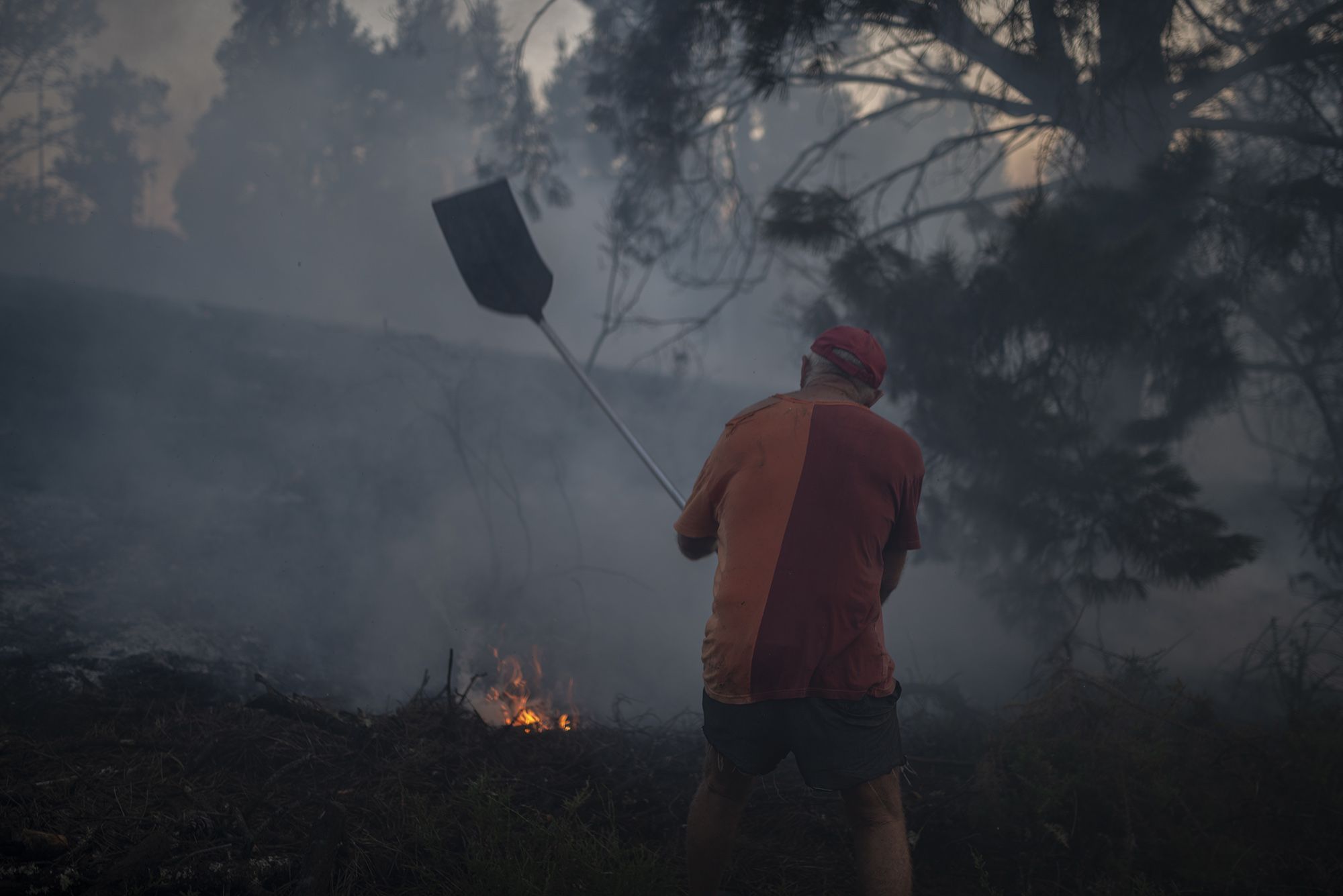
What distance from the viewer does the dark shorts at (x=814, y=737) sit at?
6.36ft

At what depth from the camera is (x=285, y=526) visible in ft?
18.0

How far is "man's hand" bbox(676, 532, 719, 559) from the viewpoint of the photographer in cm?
225

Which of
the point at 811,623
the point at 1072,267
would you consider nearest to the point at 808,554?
the point at 811,623

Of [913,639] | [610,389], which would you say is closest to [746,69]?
[913,639]

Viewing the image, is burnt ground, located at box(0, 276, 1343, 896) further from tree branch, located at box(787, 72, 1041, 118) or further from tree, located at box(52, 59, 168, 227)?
tree, located at box(52, 59, 168, 227)

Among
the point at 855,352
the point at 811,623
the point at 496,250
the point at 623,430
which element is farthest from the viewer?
the point at 496,250

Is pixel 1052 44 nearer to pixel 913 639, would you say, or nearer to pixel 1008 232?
pixel 1008 232

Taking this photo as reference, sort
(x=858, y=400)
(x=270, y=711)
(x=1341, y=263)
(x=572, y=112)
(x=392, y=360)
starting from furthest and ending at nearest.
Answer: (x=572, y=112) < (x=392, y=360) < (x=1341, y=263) < (x=270, y=711) < (x=858, y=400)

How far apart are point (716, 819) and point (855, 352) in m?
1.39

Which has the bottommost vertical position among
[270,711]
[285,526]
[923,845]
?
[923,845]

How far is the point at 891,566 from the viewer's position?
2.21 metres

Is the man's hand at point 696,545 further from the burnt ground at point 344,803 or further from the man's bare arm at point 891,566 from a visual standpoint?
the burnt ground at point 344,803

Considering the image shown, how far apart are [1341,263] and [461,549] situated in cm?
637

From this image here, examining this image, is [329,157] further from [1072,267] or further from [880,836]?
[880,836]
